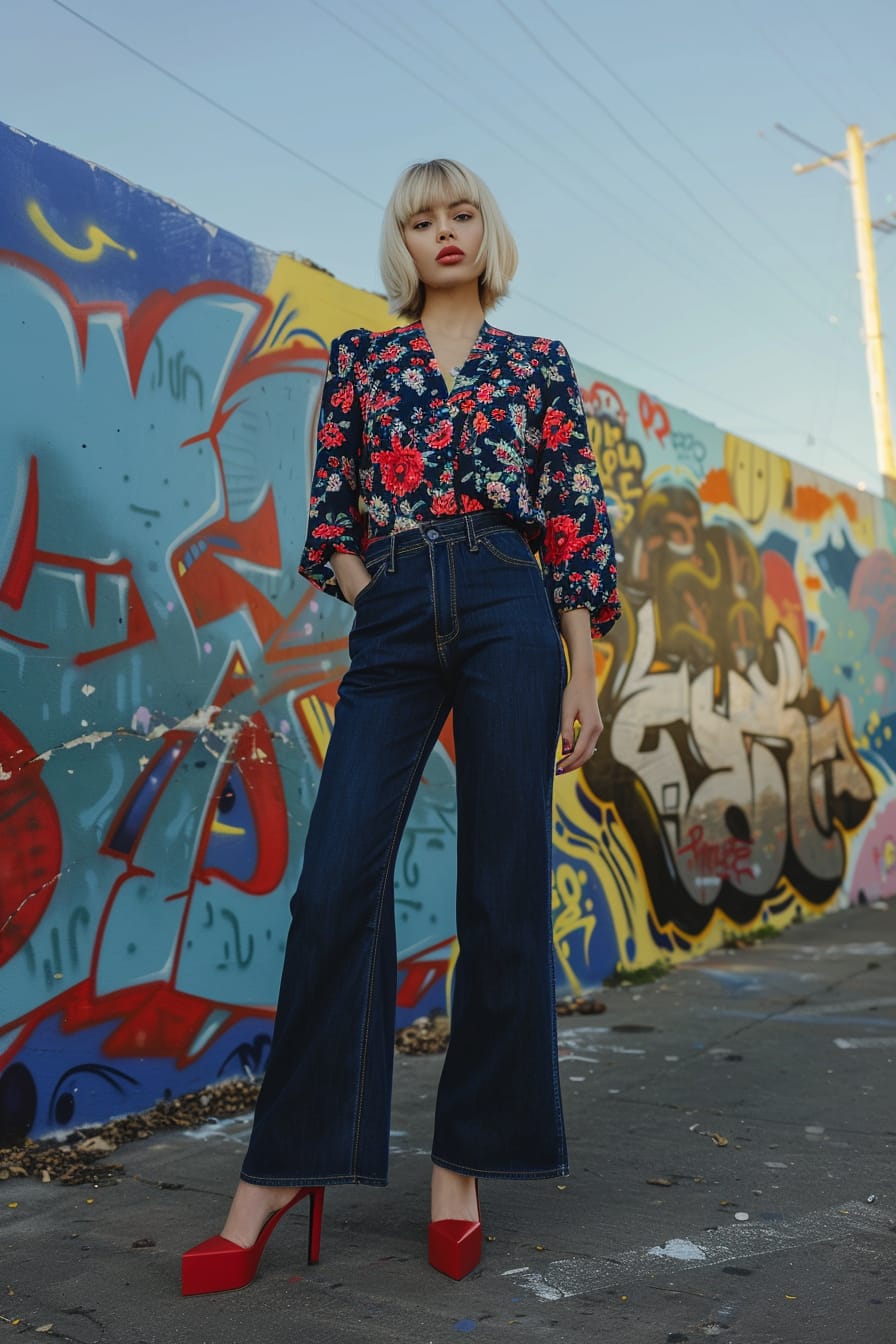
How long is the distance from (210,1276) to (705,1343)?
0.67 meters

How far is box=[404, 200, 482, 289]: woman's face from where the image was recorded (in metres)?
2.01

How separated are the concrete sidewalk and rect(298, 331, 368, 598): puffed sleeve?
3.44ft

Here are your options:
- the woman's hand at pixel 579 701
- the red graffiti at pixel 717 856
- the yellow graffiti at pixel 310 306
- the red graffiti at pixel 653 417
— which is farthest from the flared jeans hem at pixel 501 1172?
the red graffiti at pixel 653 417

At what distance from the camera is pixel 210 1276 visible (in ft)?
5.54

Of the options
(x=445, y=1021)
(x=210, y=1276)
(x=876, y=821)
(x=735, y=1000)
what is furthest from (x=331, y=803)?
(x=876, y=821)

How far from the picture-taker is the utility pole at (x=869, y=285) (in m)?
14.9

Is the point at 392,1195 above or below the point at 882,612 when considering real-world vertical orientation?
below

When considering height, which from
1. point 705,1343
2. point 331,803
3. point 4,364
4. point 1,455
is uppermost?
point 4,364

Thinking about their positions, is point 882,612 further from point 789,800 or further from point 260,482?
point 260,482

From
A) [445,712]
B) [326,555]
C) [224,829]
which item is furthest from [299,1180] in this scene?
[224,829]

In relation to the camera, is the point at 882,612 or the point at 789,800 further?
the point at 882,612

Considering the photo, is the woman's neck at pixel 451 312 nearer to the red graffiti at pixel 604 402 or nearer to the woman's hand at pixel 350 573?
the woman's hand at pixel 350 573

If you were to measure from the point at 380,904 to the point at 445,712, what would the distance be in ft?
1.07

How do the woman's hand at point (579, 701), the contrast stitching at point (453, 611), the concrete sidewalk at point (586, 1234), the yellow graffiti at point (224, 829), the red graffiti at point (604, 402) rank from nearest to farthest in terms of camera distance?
the concrete sidewalk at point (586, 1234) → the contrast stitching at point (453, 611) → the woman's hand at point (579, 701) → the yellow graffiti at point (224, 829) → the red graffiti at point (604, 402)
